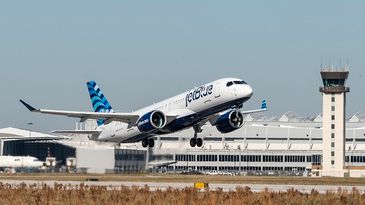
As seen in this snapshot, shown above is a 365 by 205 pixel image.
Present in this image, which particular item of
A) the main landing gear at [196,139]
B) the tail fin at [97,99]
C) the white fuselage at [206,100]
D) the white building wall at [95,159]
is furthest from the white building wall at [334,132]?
the white fuselage at [206,100]

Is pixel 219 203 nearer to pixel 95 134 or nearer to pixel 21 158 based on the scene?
pixel 95 134

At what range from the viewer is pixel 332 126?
183625 millimetres

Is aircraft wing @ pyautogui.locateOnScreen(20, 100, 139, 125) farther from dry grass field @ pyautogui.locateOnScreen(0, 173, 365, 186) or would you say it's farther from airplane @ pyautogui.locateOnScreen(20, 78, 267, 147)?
dry grass field @ pyautogui.locateOnScreen(0, 173, 365, 186)

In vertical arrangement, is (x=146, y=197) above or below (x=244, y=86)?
below

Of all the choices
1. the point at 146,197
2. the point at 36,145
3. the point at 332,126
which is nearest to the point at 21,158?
the point at 36,145

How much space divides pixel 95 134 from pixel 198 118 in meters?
16.0

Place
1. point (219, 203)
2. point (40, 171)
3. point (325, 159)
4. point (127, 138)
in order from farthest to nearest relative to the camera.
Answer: point (325, 159) → point (40, 171) → point (127, 138) → point (219, 203)

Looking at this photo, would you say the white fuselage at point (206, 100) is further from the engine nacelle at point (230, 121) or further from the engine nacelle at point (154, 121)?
the engine nacelle at point (230, 121)

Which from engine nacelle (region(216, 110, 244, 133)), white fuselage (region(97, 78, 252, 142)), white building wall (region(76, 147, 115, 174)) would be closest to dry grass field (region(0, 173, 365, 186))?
white building wall (region(76, 147, 115, 174))

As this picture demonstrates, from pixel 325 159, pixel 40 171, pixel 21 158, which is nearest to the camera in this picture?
pixel 40 171

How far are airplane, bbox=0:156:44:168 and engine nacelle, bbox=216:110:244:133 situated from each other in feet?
164

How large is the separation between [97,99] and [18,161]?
45.1m

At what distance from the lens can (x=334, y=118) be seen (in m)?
183

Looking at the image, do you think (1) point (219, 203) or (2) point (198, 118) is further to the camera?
(2) point (198, 118)
